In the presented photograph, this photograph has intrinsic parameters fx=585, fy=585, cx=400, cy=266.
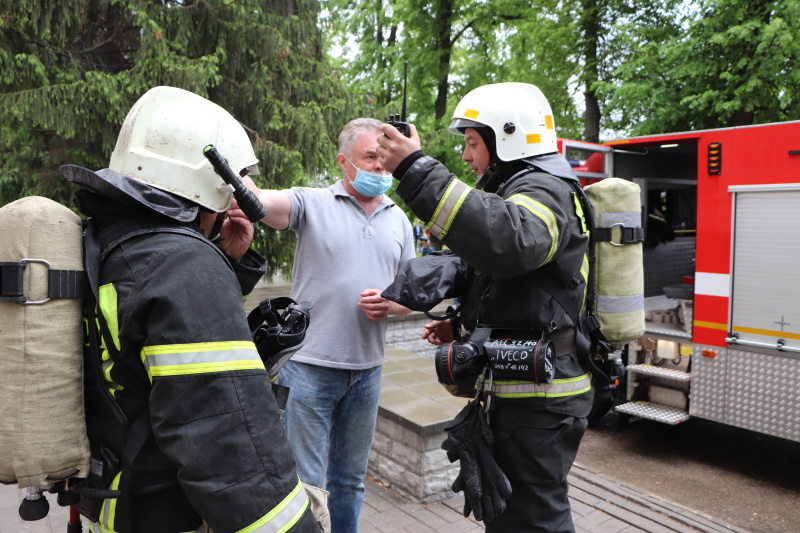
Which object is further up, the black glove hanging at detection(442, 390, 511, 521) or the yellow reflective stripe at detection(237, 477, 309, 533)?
the yellow reflective stripe at detection(237, 477, 309, 533)

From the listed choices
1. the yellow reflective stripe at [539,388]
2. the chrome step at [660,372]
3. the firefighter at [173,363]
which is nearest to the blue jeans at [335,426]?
the yellow reflective stripe at [539,388]

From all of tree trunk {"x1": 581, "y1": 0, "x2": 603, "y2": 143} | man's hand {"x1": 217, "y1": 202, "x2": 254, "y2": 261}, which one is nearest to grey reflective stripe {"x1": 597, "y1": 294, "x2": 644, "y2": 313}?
man's hand {"x1": 217, "y1": 202, "x2": 254, "y2": 261}

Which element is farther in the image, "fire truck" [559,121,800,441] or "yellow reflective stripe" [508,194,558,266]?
"fire truck" [559,121,800,441]

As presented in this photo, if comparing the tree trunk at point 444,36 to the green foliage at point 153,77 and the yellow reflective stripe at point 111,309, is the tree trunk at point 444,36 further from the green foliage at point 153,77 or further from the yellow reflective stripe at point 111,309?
the yellow reflective stripe at point 111,309

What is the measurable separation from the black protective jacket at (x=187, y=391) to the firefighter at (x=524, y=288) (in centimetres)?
80

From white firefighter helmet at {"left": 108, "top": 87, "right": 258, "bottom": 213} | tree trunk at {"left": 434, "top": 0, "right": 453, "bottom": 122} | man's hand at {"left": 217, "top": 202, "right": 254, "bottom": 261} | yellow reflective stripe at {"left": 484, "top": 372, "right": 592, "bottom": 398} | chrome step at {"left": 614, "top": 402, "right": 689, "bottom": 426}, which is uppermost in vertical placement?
tree trunk at {"left": 434, "top": 0, "right": 453, "bottom": 122}

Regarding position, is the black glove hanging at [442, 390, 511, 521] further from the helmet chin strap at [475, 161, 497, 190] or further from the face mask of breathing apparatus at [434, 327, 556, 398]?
the helmet chin strap at [475, 161, 497, 190]

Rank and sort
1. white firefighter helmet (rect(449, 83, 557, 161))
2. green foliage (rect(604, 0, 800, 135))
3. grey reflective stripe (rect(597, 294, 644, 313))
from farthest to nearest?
1. green foliage (rect(604, 0, 800, 135))
2. grey reflective stripe (rect(597, 294, 644, 313))
3. white firefighter helmet (rect(449, 83, 557, 161))

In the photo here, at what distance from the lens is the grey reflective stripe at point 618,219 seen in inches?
114

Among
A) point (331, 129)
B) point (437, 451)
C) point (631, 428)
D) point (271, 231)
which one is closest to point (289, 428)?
point (437, 451)

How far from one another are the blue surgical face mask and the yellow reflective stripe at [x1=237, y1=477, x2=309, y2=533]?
1.98 m

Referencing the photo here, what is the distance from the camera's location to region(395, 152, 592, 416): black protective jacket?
6.05 feet

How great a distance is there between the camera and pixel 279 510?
1.30m

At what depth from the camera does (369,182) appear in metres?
3.09
